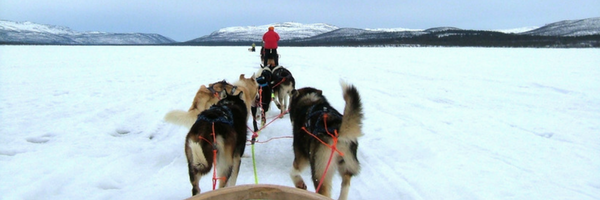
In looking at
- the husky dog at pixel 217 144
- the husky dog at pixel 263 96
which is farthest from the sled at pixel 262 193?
the husky dog at pixel 263 96

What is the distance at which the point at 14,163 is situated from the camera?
3.19 metres

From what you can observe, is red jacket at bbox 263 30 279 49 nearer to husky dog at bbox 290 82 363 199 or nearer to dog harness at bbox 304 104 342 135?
dog harness at bbox 304 104 342 135

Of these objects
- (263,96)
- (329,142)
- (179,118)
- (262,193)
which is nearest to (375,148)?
(329,142)

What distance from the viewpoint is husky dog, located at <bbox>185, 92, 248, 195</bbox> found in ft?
7.52

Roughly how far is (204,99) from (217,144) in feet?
5.83

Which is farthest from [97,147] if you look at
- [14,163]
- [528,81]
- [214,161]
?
[528,81]

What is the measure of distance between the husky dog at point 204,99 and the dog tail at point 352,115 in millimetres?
1813

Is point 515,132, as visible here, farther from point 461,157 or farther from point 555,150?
point 461,157

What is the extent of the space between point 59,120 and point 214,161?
4130mm

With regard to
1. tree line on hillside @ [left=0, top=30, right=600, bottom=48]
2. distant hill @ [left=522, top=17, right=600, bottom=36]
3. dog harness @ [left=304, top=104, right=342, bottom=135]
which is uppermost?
distant hill @ [left=522, top=17, right=600, bottom=36]

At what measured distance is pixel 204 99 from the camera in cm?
404

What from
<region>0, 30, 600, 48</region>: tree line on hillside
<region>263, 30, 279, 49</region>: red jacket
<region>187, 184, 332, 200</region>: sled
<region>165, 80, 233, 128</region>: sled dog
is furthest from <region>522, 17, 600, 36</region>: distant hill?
<region>187, 184, 332, 200</region>: sled

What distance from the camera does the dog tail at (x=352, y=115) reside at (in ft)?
7.41

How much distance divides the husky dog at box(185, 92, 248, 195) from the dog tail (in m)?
0.94
